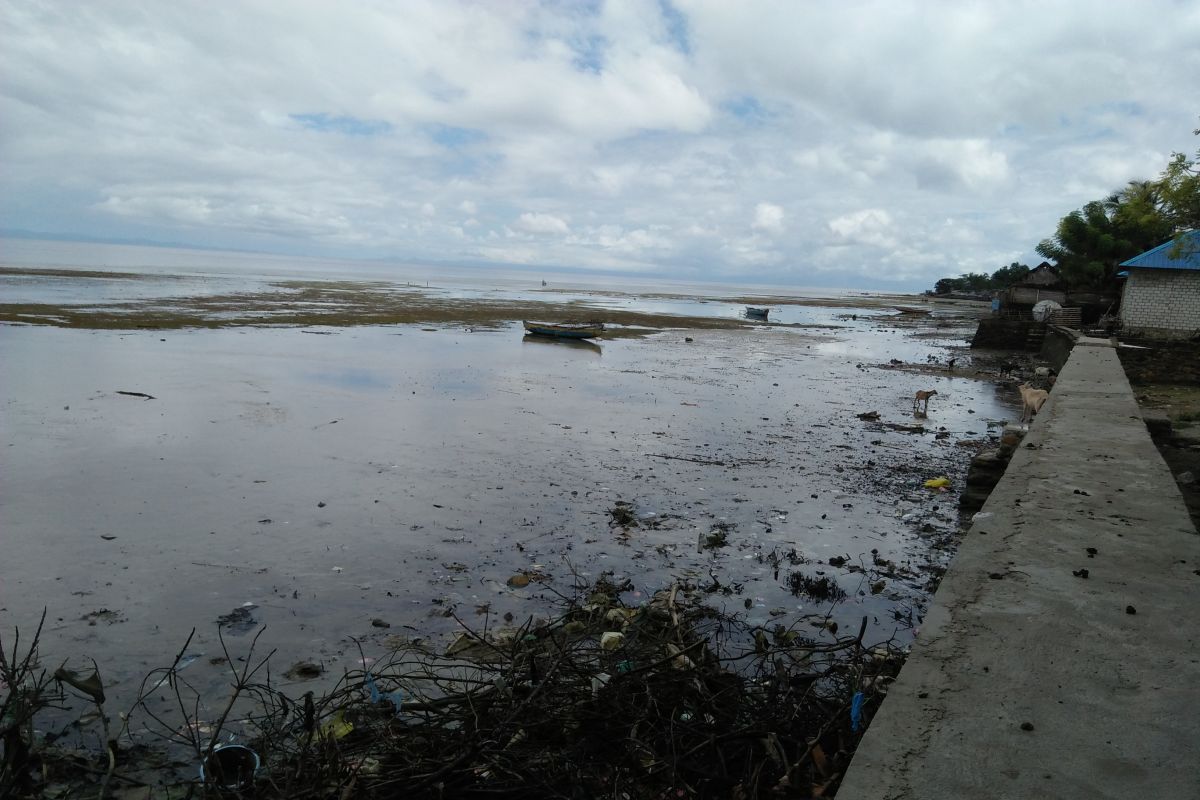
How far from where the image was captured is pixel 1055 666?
3639 millimetres

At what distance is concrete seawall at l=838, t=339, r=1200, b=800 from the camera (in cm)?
280

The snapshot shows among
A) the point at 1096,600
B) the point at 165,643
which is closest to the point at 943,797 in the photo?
the point at 1096,600

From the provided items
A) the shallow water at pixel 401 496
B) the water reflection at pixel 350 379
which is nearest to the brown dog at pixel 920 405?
the shallow water at pixel 401 496

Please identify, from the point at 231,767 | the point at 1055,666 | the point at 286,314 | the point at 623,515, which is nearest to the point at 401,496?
the point at 623,515

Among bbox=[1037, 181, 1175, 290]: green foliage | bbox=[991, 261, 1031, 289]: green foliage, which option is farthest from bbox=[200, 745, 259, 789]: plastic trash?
bbox=[991, 261, 1031, 289]: green foliage

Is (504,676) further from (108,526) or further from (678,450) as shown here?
(678,450)

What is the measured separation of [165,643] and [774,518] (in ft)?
21.1

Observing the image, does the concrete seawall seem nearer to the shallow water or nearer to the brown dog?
the shallow water

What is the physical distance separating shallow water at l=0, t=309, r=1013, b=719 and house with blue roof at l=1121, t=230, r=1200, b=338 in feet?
37.4

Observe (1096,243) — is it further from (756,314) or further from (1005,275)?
(1005,275)

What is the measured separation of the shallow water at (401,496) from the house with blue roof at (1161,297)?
11.4 m

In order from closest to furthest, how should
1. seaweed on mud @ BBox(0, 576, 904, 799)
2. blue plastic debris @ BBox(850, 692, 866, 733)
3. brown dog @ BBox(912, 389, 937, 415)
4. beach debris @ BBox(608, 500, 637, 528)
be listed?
seaweed on mud @ BBox(0, 576, 904, 799) → blue plastic debris @ BBox(850, 692, 866, 733) → beach debris @ BBox(608, 500, 637, 528) → brown dog @ BBox(912, 389, 937, 415)

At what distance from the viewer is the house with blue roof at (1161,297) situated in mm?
26406

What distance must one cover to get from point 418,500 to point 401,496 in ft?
0.96
